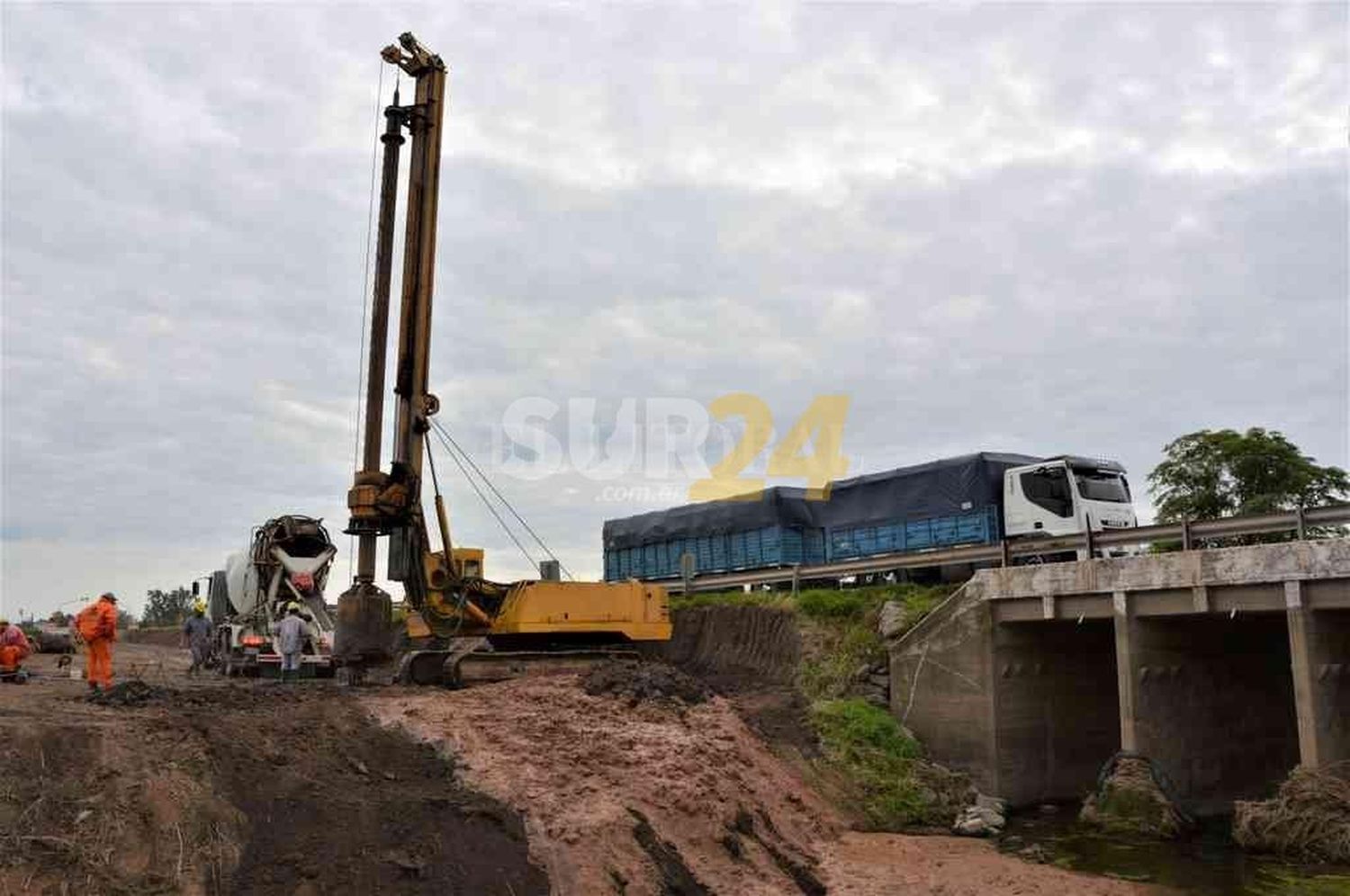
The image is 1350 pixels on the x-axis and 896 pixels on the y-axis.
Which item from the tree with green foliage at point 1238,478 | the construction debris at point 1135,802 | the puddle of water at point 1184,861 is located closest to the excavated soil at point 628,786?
the puddle of water at point 1184,861

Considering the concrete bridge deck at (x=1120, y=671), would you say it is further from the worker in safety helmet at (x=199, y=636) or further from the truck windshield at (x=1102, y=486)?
the worker in safety helmet at (x=199, y=636)

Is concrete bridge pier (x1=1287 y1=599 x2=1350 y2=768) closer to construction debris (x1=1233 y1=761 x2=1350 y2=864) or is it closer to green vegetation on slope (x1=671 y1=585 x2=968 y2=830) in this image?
construction debris (x1=1233 y1=761 x2=1350 y2=864)

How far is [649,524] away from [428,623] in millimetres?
15686

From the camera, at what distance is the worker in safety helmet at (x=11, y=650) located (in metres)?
18.6

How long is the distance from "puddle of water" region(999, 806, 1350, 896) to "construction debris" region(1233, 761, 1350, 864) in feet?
1.01

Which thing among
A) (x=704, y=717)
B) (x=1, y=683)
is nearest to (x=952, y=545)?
(x=704, y=717)

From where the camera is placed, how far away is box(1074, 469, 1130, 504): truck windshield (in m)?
24.2

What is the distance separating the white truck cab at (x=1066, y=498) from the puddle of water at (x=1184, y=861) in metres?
7.01

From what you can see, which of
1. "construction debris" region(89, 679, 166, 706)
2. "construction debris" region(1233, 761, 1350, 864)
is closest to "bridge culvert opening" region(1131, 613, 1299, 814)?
"construction debris" region(1233, 761, 1350, 864)

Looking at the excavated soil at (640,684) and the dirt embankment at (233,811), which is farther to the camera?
the excavated soil at (640,684)

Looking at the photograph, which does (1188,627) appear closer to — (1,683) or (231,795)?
(231,795)

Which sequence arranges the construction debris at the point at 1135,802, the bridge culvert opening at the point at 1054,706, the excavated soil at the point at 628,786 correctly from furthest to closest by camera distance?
the bridge culvert opening at the point at 1054,706 < the construction debris at the point at 1135,802 < the excavated soil at the point at 628,786

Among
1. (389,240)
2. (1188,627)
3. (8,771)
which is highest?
(389,240)

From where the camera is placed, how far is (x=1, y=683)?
18.2m
